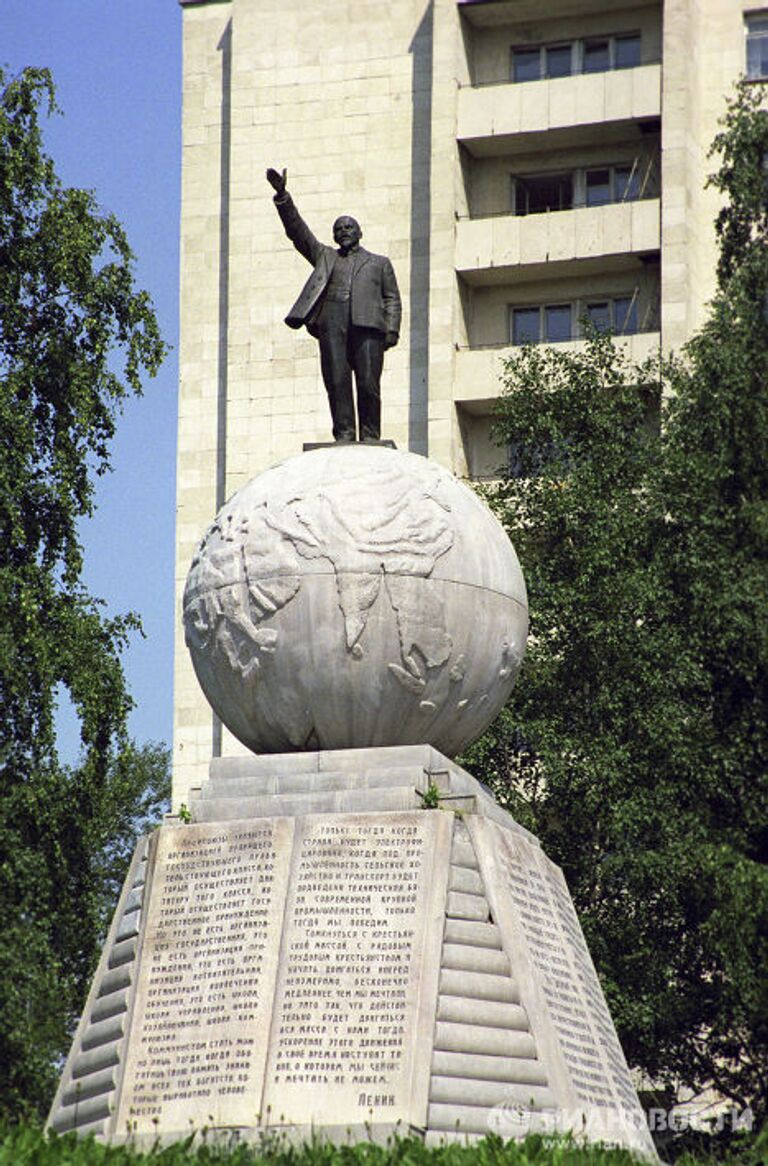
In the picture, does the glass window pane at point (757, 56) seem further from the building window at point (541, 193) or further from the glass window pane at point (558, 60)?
the building window at point (541, 193)

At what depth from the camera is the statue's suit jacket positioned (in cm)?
2241

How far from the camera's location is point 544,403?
3594cm

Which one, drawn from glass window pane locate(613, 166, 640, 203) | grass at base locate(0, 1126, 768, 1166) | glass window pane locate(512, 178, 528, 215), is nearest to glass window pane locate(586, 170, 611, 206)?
glass window pane locate(613, 166, 640, 203)

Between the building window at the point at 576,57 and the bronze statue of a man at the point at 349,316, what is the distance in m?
34.9

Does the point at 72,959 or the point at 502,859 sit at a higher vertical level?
the point at 502,859

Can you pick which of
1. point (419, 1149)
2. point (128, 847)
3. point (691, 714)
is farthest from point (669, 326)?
point (419, 1149)

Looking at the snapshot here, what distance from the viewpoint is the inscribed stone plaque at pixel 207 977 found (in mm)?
18922

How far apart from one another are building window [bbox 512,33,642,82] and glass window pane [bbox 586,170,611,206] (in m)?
2.28

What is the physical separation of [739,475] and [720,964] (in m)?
6.99

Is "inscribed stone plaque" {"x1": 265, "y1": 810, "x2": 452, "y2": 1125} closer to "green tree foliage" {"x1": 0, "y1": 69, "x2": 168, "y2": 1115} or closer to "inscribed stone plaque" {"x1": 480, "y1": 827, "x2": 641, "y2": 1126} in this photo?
"inscribed stone plaque" {"x1": 480, "y1": 827, "x2": 641, "y2": 1126}

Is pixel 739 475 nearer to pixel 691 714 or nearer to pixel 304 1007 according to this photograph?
pixel 691 714

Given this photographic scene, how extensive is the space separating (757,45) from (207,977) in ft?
127

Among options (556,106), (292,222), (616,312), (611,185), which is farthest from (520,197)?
(292,222)

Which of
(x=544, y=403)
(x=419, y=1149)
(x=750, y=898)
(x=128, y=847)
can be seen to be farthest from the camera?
(x=128, y=847)
